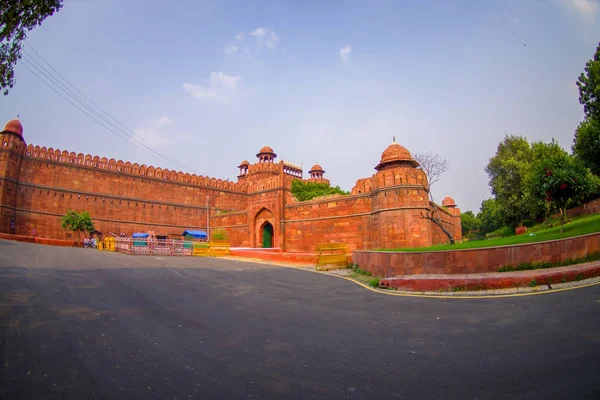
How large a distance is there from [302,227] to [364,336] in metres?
22.6


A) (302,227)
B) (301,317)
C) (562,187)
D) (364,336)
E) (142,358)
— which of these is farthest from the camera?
(302,227)

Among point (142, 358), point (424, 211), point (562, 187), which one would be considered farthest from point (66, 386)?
point (424, 211)

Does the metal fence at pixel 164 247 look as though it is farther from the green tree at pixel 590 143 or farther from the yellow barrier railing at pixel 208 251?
the green tree at pixel 590 143

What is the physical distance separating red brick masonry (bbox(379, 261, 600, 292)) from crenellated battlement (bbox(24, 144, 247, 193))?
31568mm

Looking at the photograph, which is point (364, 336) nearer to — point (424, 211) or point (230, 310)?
point (230, 310)

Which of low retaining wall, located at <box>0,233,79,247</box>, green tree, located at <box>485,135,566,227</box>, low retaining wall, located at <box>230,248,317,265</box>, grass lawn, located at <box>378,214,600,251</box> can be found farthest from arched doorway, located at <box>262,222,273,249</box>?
green tree, located at <box>485,135,566,227</box>

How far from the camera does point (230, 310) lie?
5680 mm

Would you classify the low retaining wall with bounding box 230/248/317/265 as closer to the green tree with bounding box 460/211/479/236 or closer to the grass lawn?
the grass lawn

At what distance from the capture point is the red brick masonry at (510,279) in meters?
6.49

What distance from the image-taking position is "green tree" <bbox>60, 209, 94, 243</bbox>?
2584 cm

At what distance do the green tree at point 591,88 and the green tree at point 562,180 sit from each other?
13259 mm

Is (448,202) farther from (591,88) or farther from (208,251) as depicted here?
(208,251)

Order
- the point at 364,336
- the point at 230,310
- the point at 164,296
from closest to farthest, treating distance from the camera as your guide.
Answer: the point at 364,336, the point at 230,310, the point at 164,296

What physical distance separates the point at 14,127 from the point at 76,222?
968 cm
